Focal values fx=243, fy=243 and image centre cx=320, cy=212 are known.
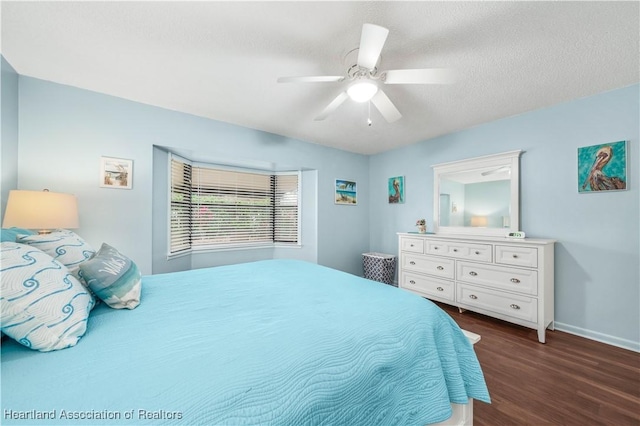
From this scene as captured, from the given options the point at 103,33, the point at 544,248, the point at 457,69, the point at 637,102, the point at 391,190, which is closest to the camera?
the point at 103,33

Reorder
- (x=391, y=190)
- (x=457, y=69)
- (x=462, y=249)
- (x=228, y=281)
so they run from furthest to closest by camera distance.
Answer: (x=391, y=190) → (x=462, y=249) → (x=457, y=69) → (x=228, y=281)

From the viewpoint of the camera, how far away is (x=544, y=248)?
93.6 inches

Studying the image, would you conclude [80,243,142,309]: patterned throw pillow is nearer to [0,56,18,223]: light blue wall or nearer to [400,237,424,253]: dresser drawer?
[0,56,18,223]: light blue wall

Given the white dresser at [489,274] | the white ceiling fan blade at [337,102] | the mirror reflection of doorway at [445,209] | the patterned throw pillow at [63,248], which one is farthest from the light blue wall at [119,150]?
the white dresser at [489,274]

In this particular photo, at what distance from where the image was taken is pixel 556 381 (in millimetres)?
1771

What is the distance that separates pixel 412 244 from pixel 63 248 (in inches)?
136

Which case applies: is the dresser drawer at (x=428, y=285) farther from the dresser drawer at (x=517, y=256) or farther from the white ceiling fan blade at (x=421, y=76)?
the white ceiling fan blade at (x=421, y=76)

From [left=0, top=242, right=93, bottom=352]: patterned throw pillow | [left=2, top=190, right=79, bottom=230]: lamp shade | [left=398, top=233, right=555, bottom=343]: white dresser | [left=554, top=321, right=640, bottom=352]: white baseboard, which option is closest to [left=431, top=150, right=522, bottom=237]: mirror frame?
[left=398, top=233, right=555, bottom=343]: white dresser

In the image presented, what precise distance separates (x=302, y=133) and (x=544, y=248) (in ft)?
9.95

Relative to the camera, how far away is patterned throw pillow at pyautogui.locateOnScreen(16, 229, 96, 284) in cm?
117

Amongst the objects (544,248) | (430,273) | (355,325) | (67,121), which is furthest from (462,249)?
(67,121)

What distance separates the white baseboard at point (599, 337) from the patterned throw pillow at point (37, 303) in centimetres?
386

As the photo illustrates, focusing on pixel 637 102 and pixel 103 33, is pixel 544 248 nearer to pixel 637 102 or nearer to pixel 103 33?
pixel 637 102

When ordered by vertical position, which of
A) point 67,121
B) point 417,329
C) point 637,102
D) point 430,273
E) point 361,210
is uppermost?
point 637,102
